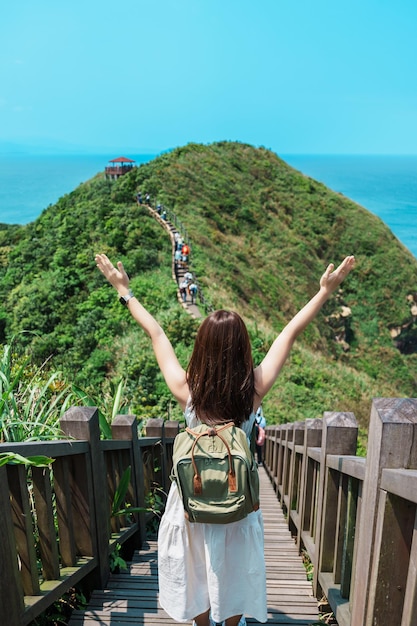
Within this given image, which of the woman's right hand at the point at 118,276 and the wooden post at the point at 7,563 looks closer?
the wooden post at the point at 7,563

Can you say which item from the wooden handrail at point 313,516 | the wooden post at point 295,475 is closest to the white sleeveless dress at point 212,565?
the wooden handrail at point 313,516

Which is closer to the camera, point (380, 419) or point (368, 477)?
point (380, 419)

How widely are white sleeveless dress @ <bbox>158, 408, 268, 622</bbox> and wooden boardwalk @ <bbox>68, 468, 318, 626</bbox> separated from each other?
22.3 inches

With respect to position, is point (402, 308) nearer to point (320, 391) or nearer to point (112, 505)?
point (320, 391)

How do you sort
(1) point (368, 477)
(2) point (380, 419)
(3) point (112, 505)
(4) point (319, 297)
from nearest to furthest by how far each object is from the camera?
(2) point (380, 419), (1) point (368, 477), (4) point (319, 297), (3) point (112, 505)

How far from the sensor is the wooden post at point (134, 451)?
12.4 ft

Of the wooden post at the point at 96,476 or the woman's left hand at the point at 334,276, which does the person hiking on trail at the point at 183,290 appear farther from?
the woman's left hand at the point at 334,276

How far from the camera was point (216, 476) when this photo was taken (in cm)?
210

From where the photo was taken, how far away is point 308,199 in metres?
50.2

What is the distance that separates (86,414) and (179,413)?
10.7m

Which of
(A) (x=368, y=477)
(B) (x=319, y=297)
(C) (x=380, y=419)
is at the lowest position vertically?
(A) (x=368, y=477)

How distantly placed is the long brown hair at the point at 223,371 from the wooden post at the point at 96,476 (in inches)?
32.2

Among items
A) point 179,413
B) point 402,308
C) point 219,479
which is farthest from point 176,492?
point 402,308

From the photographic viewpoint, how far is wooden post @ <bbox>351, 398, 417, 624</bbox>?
5.90 feet
